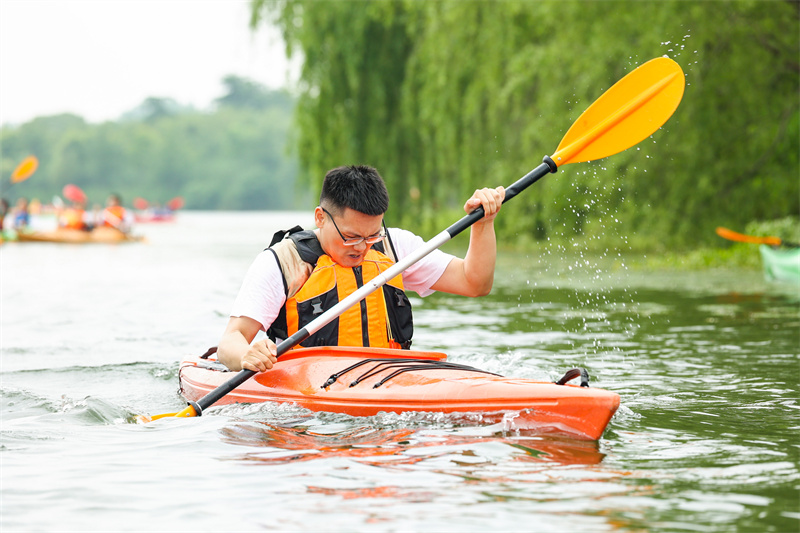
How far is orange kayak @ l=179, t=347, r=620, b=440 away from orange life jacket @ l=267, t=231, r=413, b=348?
0.45 feet

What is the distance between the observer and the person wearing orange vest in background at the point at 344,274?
12.6 feet

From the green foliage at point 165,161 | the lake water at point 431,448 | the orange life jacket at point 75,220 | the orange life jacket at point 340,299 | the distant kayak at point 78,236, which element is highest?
the green foliage at point 165,161

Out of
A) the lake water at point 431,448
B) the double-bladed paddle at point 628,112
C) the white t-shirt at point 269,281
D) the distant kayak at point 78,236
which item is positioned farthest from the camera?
the distant kayak at point 78,236

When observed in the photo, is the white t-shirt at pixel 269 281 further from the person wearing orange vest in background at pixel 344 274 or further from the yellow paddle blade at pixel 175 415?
the yellow paddle blade at pixel 175 415

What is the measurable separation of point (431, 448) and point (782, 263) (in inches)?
286

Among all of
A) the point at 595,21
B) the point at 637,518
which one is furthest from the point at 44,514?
the point at 595,21

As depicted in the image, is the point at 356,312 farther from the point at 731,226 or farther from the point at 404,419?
the point at 731,226

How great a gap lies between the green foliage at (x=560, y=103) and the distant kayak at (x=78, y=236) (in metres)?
7.54

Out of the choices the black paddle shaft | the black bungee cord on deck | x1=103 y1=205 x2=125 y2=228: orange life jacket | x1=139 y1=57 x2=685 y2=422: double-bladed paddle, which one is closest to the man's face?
the black paddle shaft

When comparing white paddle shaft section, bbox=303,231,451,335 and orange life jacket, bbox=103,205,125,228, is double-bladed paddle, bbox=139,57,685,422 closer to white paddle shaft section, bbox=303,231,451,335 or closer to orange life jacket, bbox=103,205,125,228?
white paddle shaft section, bbox=303,231,451,335

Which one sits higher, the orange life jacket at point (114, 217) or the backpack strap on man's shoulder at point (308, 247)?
the orange life jacket at point (114, 217)

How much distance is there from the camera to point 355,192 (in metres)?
3.79

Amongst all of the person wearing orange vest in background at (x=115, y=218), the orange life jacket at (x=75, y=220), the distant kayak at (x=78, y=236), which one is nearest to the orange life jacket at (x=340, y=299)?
the distant kayak at (x=78, y=236)

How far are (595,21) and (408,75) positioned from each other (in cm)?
425
